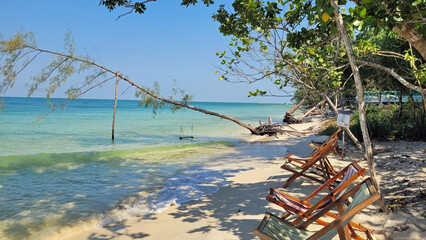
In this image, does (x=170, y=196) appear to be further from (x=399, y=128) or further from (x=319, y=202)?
(x=399, y=128)

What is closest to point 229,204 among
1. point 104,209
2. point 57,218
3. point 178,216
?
point 178,216

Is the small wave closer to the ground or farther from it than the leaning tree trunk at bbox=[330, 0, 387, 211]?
closer to the ground

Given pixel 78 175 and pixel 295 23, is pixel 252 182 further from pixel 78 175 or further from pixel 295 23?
pixel 78 175

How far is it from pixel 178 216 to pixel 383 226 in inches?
114

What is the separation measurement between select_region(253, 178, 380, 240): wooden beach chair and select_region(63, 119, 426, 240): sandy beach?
67 cm

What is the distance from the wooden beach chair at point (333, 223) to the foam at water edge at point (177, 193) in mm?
2799

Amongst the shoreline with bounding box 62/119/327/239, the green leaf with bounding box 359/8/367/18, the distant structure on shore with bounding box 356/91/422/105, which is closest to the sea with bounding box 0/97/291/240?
the shoreline with bounding box 62/119/327/239

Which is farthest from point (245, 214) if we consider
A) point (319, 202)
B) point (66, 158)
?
point (66, 158)

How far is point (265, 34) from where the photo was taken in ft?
19.7

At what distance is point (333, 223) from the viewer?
241 cm

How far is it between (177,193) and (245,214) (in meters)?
2.07

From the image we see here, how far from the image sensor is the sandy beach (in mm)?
3670

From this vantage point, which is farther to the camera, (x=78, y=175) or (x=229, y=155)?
(x=229, y=155)

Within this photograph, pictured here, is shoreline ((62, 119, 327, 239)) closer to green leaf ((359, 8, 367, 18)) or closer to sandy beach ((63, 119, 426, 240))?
sandy beach ((63, 119, 426, 240))
